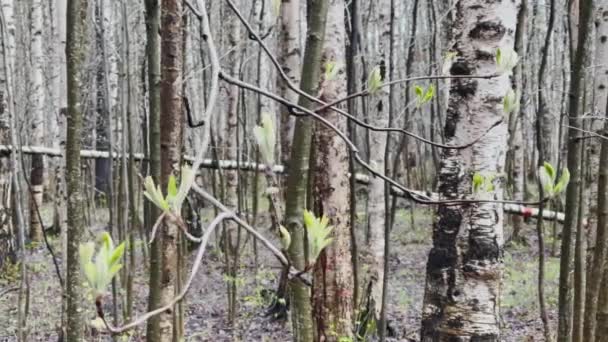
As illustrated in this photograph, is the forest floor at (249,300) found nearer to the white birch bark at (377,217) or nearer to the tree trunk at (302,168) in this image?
the white birch bark at (377,217)

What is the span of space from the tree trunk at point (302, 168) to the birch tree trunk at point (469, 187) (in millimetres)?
1510

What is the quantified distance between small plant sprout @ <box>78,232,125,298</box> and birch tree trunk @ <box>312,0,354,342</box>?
113 inches

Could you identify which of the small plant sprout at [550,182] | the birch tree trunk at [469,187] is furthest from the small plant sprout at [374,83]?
the birch tree trunk at [469,187]

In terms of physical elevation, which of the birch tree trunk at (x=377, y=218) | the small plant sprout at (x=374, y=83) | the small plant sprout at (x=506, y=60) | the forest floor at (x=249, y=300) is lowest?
the forest floor at (x=249, y=300)

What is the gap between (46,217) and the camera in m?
11.7

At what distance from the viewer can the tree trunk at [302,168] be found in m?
1.37

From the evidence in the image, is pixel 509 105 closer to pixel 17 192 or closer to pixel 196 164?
pixel 196 164

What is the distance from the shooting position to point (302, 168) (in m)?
1.41

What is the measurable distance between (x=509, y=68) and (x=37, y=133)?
10.3 metres

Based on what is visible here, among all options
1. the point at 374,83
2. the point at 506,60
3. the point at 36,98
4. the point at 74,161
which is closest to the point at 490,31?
the point at 506,60

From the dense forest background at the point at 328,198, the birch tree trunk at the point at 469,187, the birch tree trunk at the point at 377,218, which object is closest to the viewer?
the dense forest background at the point at 328,198

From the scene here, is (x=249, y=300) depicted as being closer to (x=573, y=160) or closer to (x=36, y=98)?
(x=573, y=160)

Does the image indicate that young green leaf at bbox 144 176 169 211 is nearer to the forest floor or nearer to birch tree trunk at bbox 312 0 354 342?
birch tree trunk at bbox 312 0 354 342

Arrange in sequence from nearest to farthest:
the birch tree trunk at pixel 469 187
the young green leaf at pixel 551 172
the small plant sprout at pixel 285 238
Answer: the small plant sprout at pixel 285 238, the young green leaf at pixel 551 172, the birch tree trunk at pixel 469 187
